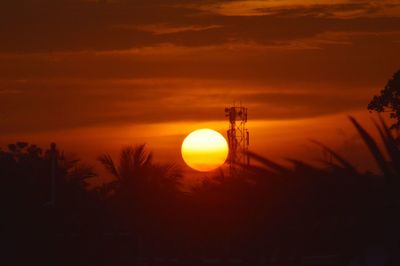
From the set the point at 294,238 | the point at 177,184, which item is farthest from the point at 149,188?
the point at 294,238

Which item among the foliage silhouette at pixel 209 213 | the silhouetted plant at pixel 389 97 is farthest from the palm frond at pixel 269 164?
the silhouetted plant at pixel 389 97

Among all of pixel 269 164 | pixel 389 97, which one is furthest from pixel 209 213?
pixel 389 97

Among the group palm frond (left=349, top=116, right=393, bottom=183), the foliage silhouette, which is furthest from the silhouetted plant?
palm frond (left=349, top=116, right=393, bottom=183)

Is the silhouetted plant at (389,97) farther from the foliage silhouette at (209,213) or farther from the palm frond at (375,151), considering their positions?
the palm frond at (375,151)

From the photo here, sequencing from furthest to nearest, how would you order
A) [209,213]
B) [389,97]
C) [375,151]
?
[389,97] < [209,213] < [375,151]

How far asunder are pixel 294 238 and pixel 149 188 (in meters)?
22.8

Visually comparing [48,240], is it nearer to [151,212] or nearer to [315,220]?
[151,212]

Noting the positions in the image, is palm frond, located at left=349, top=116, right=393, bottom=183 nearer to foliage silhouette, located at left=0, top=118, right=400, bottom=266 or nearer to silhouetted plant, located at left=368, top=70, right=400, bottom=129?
foliage silhouette, located at left=0, top=118, right=400, bottom=266

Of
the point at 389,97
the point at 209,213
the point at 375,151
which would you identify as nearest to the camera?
the point at 375,151

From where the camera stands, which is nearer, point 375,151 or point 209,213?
point 375,151

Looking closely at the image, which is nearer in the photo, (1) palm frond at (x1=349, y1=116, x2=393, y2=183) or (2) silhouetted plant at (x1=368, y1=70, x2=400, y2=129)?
(1) palm frond at (x1=349, y1=116, x2=393, y2=183)

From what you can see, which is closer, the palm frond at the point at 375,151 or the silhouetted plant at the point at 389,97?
the palm frond at the point at 375,151

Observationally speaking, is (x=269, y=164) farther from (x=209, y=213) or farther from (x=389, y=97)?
(x=389, y=97)

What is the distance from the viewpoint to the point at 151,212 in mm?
29938
